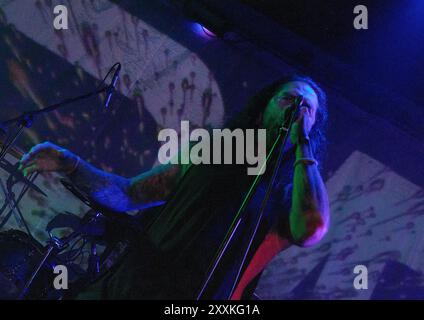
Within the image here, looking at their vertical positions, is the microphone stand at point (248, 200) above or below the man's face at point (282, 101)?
below

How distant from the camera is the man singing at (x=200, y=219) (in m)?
1.33

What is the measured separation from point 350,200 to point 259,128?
2475 millimetres

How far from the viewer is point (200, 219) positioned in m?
1.50

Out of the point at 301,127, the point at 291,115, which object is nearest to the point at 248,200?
the point at 291,115

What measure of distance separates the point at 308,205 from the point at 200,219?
42 centimetres

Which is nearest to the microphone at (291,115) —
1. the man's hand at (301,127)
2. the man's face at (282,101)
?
the man's hand at (301,127)

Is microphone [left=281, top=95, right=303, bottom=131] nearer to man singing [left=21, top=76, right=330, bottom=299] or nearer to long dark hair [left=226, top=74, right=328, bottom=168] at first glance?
man singing [left=21, top=76, right=330, bottom=299]

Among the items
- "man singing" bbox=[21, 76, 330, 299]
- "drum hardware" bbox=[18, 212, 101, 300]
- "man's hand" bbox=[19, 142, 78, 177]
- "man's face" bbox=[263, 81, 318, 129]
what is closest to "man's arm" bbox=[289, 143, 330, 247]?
"man singing" bbox=[21, 76, 330, 299]

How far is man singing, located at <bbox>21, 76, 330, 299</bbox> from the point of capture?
52.2 inches

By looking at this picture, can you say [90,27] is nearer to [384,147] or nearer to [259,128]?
[259,128]

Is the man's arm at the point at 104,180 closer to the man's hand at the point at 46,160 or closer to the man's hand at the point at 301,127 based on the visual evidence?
the man's hand at the point at 46,160

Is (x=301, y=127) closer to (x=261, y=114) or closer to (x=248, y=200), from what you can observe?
(x=248, y=200)

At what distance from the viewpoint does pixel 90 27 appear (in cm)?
412

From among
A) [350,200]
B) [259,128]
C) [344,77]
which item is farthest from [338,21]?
[259,128]
